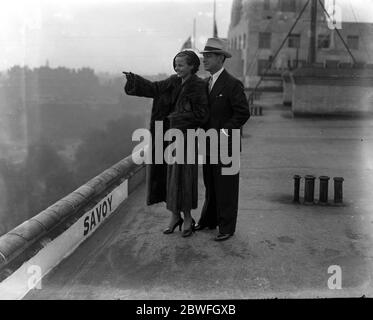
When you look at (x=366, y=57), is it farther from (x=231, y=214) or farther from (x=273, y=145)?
(x=231, y=214)

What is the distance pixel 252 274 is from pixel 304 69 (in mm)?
16350

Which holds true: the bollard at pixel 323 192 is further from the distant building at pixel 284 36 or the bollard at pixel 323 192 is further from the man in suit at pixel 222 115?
the distant building at pixel 284 36

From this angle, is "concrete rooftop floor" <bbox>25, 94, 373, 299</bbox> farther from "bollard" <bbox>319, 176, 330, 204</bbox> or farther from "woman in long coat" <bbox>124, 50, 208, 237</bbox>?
"woman in long coat" <bbox>124, 50, 208, 237</bbox>

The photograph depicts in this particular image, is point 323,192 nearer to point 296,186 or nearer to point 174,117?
point 296,186

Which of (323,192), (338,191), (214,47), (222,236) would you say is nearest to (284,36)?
(338,191)

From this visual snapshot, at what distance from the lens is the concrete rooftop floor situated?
3.89m

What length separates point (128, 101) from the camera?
157000 mm

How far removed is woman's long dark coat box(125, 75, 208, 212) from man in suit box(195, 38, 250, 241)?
0.14m

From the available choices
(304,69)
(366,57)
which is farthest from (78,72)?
(304,69)

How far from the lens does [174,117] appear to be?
5.05m

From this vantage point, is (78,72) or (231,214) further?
(78,72)

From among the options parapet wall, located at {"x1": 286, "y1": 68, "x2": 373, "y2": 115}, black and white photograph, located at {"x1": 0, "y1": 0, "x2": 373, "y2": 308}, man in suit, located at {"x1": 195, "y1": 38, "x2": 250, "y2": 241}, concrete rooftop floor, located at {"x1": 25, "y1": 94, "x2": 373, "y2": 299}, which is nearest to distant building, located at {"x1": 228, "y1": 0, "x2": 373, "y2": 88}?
parapet wall, located at {"x1": 286, "y1": 68, "x2": 373, "y2": 115}

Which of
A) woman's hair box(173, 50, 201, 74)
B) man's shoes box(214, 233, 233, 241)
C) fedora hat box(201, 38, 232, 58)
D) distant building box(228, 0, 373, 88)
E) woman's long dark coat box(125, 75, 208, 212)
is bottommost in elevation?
man's shoes box(214, 233, 233, 241)

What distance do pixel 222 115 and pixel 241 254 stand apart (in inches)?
61.9
